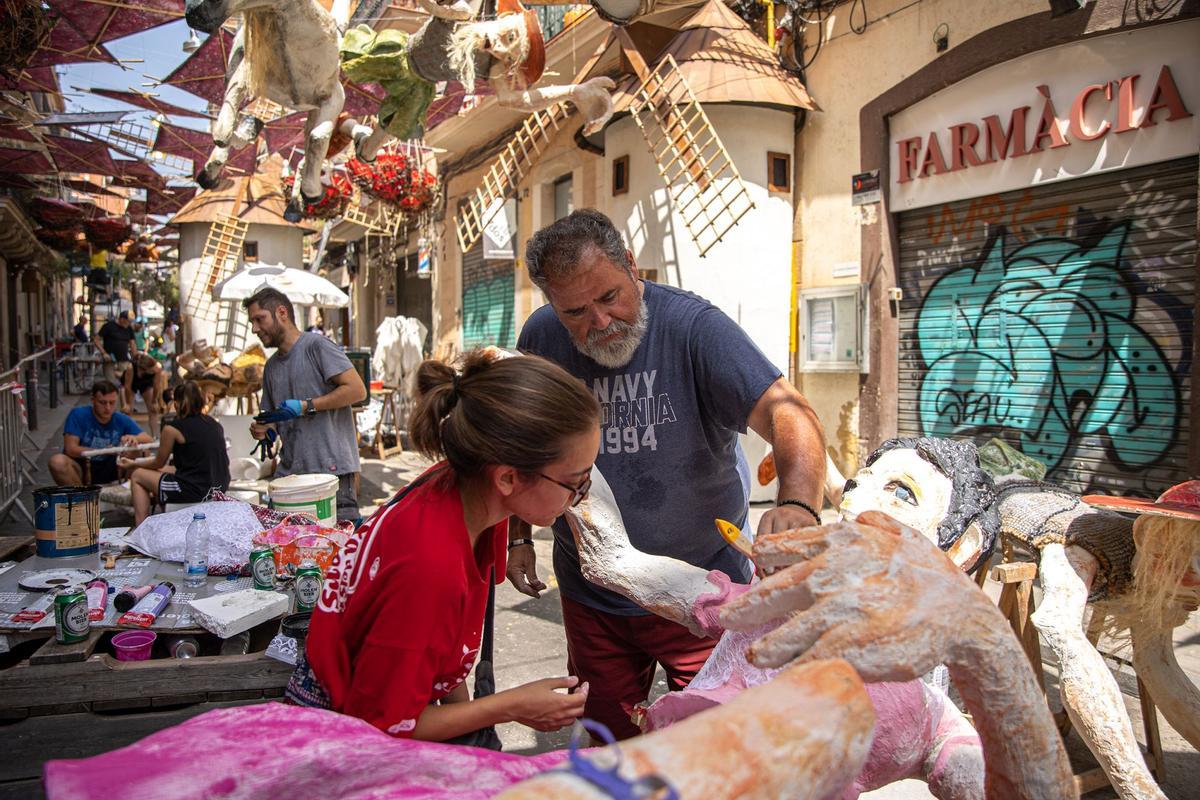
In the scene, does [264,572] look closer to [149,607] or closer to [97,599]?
[149,607]

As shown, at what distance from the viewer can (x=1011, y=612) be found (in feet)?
9.57

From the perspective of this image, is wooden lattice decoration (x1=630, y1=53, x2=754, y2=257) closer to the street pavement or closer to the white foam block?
the street pavement

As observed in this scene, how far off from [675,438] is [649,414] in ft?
0.35

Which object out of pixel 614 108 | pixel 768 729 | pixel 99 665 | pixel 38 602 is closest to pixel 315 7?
pixel 614 108

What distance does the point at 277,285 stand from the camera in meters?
8.88

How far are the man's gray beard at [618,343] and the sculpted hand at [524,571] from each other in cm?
73

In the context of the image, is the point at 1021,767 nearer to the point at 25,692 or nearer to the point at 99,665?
the point at 99,665

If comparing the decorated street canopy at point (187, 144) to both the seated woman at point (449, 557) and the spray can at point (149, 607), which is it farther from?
the seated woman at point (449, 557)

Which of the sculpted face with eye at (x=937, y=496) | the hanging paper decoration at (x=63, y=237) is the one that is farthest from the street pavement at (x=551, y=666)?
the hanging paper decoration at (x=63, y=237)

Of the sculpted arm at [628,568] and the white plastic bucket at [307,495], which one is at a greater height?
the sculpted arm at [628,568]

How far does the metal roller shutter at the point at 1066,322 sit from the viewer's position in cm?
545

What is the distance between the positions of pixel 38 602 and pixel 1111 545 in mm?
3686

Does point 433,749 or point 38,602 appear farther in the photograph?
point 38,602

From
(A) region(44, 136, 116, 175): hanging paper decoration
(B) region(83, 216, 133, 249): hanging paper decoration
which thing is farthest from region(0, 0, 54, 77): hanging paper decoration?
(B) region(83, 216, 133, 249): hanging paper decoration
